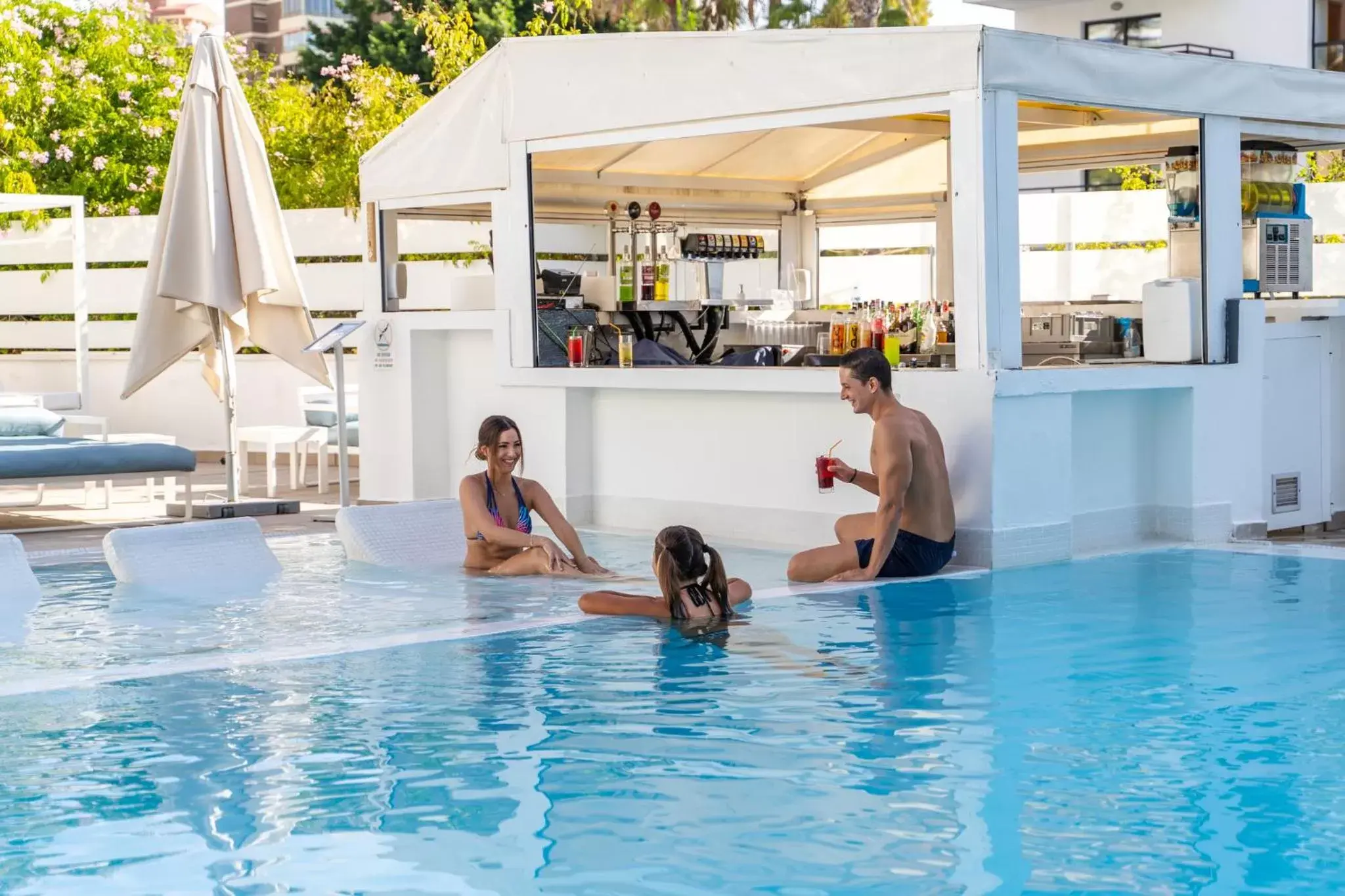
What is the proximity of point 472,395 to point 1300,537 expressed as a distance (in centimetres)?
597

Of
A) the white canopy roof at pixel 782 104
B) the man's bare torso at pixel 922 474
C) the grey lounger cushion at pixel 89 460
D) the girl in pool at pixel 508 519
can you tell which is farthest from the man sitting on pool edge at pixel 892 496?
the grey lounger cushion at pixel 89 460

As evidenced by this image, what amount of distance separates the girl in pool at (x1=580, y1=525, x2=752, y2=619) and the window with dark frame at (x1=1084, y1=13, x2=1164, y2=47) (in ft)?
71.2

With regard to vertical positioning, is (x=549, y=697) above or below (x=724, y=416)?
below

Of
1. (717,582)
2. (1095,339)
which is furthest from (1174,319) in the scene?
(717,582)

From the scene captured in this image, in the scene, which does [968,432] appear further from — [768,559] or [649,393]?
[649,393]

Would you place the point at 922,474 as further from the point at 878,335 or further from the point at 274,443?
the point at 274,443

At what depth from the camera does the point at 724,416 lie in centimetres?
1105

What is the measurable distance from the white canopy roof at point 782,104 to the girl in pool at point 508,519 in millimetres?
2714

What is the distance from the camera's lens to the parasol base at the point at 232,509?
11891 millimetres

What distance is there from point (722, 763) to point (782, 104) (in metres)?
5.83

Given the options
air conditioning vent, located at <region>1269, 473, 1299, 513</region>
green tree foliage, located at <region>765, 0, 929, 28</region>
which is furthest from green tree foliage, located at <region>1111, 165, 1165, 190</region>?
air conditioning vent, located at <region>1269, 473, 1299, 513</region>

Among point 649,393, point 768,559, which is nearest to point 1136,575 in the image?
point 768,559

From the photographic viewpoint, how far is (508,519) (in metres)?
9.21

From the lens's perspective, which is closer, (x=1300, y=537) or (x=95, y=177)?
(x=1300, y=537)
